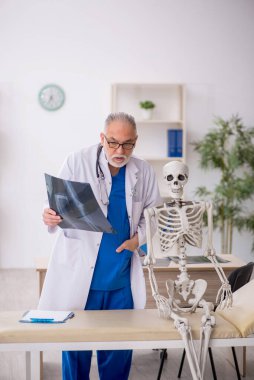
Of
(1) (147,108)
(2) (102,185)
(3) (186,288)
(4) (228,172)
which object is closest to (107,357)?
(3) (186,288)

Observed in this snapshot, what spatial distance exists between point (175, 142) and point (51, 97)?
146 centimetres

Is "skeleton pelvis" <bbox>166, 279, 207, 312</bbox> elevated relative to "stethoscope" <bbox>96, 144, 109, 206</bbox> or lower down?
lower down

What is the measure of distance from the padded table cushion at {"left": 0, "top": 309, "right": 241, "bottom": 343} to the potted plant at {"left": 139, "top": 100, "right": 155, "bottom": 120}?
4354 mm

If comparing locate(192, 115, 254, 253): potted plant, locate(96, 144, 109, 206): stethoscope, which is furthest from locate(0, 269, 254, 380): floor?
locate(192, 115, 254, 253): potted plant

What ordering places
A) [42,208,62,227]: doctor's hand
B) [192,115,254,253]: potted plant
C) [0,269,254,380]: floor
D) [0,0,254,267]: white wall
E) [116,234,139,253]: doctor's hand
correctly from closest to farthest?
1. [42,208,62,227]: doctor's hand
2. [116,234,139,253]: doctor's hand
3. [0,269,254,380]: floor
4. [192,115,254,253]: potted plant
5. [0,0,254,267]: white wall

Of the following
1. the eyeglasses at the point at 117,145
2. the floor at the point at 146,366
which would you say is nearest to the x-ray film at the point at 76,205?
the eyeglasses at the point at 117,145

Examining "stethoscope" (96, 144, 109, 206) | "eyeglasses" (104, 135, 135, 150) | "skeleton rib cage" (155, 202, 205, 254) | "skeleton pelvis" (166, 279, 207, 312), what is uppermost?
"eyeglasses" (104, 135, 135, 150)

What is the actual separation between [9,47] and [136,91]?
1475 millimetres

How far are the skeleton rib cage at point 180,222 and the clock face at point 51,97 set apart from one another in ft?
14.7

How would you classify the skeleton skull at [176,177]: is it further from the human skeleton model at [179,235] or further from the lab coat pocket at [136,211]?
the lab coat pocket at [136,211]

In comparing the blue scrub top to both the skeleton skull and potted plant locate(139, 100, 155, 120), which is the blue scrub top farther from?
potted plant locate(139, 100, 155, 120)

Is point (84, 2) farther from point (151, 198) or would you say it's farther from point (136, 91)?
point (151, 198)

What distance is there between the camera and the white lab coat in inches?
98.2

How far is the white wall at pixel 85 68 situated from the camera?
6574 millimetres
